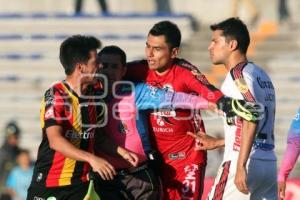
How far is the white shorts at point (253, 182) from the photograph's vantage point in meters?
7.59

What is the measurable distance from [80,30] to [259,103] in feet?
40.9

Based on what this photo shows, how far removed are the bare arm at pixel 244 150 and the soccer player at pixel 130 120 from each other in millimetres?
924

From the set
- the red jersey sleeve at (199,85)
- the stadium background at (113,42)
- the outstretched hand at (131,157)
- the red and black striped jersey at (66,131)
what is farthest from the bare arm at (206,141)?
the stadium background at (113,42)

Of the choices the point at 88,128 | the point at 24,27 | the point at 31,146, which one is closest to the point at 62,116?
the point at 88,128

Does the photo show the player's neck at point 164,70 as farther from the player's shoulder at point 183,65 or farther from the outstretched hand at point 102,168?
the outstretched hand at point 102,168

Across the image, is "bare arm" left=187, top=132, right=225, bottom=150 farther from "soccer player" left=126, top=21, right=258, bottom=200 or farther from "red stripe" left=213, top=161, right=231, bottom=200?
"red stripe" left=213, top=161, right=231, bottom=200

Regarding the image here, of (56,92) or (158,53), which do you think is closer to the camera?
(56,92)

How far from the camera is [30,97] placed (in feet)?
65.4

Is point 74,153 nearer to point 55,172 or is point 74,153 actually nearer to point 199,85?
point 55,172

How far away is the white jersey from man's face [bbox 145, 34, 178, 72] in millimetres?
836

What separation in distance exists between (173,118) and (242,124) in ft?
3.52

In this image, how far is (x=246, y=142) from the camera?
7223 millimetres

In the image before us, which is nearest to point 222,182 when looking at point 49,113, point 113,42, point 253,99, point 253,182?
point 253,182

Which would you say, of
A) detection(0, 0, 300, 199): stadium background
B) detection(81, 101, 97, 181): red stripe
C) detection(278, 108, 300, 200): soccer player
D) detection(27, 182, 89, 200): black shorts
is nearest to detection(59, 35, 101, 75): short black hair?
detection(81, 101, 97, 181): red stripe
